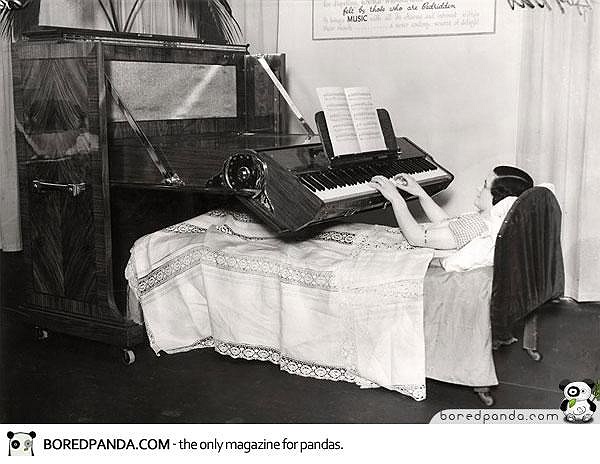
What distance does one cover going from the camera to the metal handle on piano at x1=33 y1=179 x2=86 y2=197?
354 cm

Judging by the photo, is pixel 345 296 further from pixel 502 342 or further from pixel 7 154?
pixel 7 154

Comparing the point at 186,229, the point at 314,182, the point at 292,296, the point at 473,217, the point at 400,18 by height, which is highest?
the point at 400,18

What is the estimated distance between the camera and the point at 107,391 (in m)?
3.25

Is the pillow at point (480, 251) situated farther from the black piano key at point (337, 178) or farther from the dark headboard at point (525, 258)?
the black piano key at point (337, 178)

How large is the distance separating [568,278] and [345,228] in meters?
0.95

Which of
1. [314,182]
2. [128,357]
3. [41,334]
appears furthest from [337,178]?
[41,334]

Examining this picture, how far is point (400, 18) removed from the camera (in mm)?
3654

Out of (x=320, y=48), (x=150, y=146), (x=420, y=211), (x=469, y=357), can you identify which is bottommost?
(x=469, y=357)

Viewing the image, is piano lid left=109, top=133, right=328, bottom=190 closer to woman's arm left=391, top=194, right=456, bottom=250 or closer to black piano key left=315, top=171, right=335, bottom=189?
black piano key left=315, top=171, right=335, bottom=189

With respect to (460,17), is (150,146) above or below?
below
